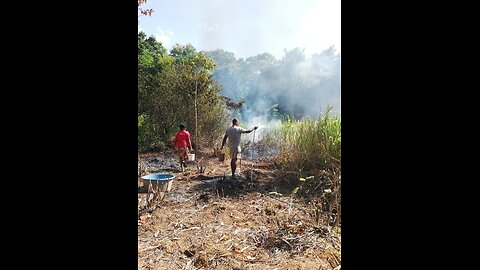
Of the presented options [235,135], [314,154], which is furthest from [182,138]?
[314,154]

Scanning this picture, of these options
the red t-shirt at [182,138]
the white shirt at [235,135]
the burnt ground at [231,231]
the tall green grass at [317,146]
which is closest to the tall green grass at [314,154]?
the tall green grass at [317,146]

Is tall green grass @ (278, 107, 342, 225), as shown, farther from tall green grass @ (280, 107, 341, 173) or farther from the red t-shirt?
the red t-shirt

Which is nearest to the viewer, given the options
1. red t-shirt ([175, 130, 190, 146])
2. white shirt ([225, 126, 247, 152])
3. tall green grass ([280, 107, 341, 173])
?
tall green grass ([280, 107, 341, 173])

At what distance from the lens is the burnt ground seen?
3.28m

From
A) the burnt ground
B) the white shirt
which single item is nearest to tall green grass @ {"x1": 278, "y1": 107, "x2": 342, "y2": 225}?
the burnt ground

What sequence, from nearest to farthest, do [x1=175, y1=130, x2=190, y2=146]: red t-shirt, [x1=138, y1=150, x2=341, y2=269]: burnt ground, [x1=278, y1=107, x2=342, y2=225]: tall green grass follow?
[x1=138, y1=150, x2=341, y2=269]: burnt ground, [x1=278, y1=107, x2=342, y2=225]: tall green grass, [x1=175, y1=130, x2=190, y2=146]: red t-shirt

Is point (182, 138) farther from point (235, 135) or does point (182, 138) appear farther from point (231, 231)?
point (231, 231)

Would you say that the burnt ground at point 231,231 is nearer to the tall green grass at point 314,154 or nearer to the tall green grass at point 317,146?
the tall green grass at point 314,154

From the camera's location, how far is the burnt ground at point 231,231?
328cm

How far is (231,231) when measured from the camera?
4.18 m
